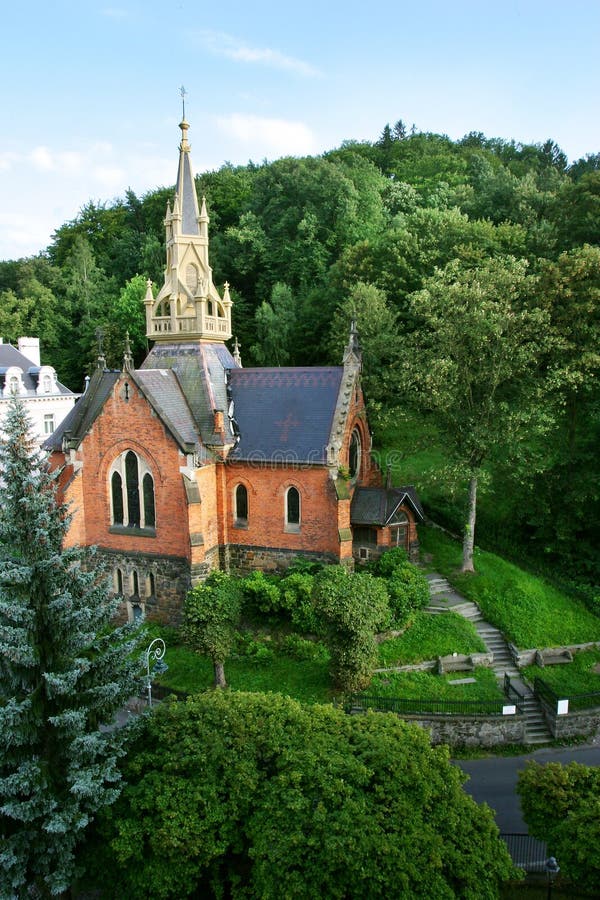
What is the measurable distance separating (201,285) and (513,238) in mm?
24531

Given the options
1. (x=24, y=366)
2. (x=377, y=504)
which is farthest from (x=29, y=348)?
(x=377, y=504)

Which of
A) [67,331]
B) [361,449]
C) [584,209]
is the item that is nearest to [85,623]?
[361,449]

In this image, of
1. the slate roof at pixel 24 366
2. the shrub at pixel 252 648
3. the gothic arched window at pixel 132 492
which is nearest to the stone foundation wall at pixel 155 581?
the gothic arched window at pixel 132 492

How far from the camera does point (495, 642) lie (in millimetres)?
26672

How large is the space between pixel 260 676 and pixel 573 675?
39.9 ft

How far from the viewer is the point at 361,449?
31.8m

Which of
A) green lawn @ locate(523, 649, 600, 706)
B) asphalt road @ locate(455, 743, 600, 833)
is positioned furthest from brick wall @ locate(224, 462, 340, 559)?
asphalt road @ locate(455, 743, 600, 833)

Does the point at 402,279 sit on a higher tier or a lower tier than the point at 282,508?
higher

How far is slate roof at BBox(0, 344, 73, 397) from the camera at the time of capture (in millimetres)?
53031

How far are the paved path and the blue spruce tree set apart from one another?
1506 centimetres

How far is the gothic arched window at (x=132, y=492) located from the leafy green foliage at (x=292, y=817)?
44.0 feet

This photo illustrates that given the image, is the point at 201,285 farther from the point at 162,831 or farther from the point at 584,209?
the point at 584,209

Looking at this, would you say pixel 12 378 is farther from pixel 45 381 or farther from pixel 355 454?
pixel 355 454

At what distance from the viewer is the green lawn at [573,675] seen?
2405cm
